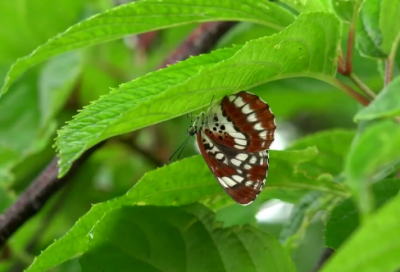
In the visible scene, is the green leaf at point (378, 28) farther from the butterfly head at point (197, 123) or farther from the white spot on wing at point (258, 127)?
the butterfly head at point (197, 123)

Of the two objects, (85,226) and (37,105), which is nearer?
(85,226)

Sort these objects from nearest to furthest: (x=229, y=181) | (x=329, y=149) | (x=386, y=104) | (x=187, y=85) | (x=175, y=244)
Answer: (x=386, y=104), (x=187, y=85), (x=175, y=244), (x=229, y=181), (x=329, y=149)

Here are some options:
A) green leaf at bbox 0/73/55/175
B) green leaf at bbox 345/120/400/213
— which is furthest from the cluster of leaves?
green leaf at bbox 0/73/55/175

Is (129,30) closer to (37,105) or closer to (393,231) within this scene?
(393,231)

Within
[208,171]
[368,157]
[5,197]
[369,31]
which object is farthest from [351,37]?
[5,197]

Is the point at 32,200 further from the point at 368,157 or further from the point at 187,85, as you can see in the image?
the point at 368,157

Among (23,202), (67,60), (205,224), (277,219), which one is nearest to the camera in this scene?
(205,224)

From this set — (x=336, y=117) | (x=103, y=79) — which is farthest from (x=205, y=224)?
(x=336, y=117)
